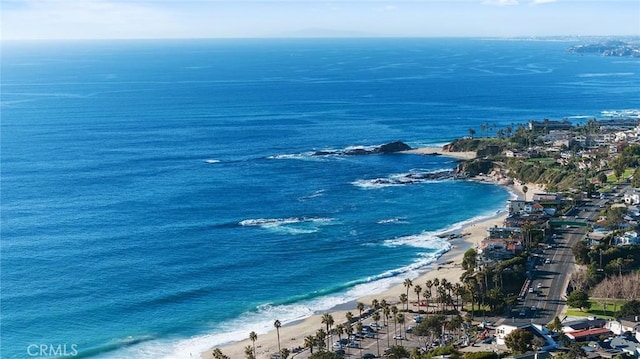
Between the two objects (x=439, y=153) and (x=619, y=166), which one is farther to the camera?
(x=439, y=153)

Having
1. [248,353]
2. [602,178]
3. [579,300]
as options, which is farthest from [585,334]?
[602,178]

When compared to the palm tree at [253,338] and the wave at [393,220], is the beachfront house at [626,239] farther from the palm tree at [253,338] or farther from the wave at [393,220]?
the palm tree at [253,338]

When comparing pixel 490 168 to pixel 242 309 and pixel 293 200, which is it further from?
pixel 242 309

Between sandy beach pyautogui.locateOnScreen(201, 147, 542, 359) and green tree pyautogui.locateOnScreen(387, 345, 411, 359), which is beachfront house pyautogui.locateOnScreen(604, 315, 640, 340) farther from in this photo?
sandy beach pyautogui.locateOnScreen(201, 147, 542, 359)

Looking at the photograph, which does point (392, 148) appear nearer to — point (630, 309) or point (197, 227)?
point (197, 227)

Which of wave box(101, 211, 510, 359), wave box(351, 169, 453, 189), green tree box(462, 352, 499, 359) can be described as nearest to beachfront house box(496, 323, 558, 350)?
green tree box(462, 352, 499, 359)

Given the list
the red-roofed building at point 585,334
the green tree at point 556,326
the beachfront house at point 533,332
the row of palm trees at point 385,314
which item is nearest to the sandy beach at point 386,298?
the row of palm trees at point 385,314

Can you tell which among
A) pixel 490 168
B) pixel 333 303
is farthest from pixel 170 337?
pixel 490 168
